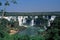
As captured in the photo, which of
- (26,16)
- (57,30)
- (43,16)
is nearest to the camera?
(57,30)

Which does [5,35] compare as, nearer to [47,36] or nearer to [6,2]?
[47,36]

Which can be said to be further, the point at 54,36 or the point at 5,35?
the point at 5,35

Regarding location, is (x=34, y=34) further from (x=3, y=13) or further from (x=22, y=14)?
(x=3, y=13)

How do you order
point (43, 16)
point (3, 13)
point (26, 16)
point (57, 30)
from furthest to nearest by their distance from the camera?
point (3, 13)
point (26, 16)
point (43, 16)
point (57, 30)

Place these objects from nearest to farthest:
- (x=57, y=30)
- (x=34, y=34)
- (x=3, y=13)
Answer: (x=57, y=30) < (x=34, y=34) < (x=3, y=13)

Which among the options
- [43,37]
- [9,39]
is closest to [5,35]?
[9,39]

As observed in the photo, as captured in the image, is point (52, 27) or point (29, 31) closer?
point (52, 27)

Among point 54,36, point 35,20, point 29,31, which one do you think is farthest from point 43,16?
point 54,36

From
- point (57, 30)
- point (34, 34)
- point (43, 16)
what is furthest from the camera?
point (43, 16)

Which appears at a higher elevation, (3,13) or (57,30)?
(57,30)
